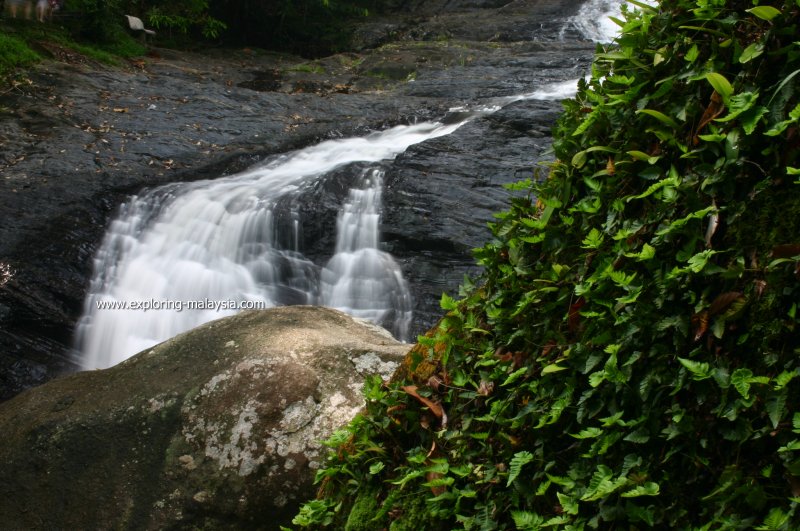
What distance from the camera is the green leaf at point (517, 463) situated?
88.5 inches

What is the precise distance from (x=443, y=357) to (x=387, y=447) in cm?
46

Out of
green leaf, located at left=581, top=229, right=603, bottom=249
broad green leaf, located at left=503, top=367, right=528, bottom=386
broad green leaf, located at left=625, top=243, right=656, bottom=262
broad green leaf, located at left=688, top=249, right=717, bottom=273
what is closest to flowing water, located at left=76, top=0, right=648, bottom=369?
broad green leaf, located at left=503, top=367, right=528, bottom=386

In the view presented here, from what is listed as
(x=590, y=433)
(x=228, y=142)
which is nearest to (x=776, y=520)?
(x=590, y=433)

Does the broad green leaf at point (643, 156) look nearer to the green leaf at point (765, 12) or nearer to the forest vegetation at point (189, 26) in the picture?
the green leaf at point (765, 12)

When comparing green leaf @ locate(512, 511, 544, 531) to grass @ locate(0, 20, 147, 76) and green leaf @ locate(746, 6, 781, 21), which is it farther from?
grass @ locate(0, 20, 147, 76)

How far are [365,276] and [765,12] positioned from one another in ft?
22.1

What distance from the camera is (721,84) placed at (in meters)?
2.13

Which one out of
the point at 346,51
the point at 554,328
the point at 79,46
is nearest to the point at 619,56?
the point at 554,328

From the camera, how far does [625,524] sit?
6.54 ft

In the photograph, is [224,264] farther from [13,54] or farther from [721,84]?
[721,84]

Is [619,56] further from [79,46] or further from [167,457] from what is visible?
[79,46]

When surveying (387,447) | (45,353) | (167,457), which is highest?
(387,447)

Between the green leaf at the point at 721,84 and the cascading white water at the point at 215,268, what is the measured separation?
19.8ft

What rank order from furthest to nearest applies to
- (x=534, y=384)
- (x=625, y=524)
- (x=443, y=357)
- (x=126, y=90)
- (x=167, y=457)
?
(x=126, y=90), (x=167, y=457), (x=443, y=357), (x=534, y=384), (x=625, y=524)
